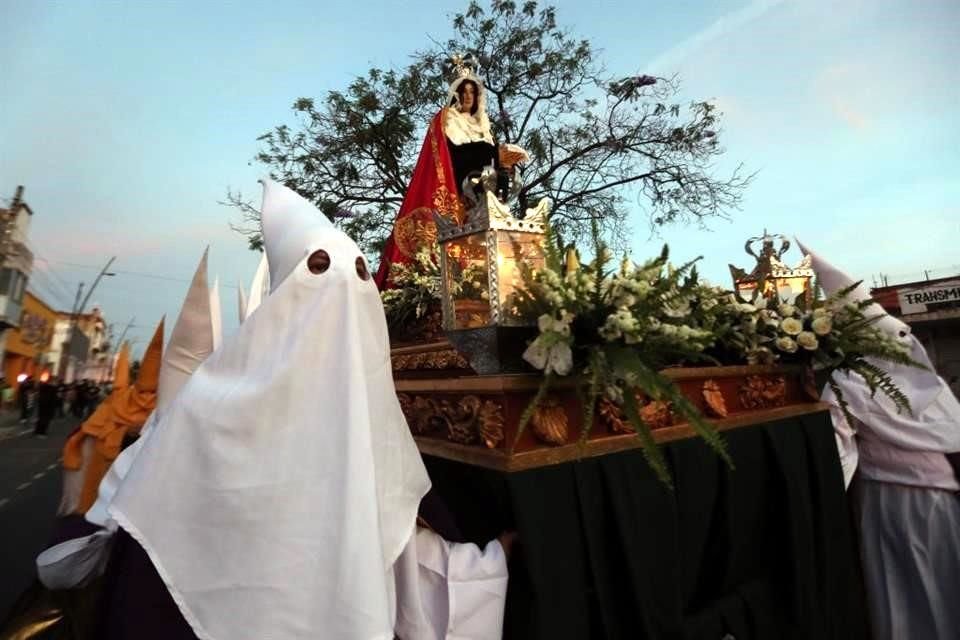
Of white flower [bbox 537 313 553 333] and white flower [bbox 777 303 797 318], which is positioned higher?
white flower [bbox 777 303 797 318]

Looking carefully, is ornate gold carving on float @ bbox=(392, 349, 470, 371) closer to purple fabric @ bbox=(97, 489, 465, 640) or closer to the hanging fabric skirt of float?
purple fabric @ bbox=(97, 489, 465, 640)

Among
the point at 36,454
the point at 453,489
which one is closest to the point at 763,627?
the point at 453,489

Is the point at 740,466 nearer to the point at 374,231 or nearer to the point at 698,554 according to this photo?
the point at 698,554

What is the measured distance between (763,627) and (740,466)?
0.70 m

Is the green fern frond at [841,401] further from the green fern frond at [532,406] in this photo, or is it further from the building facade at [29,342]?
the building facade at [29,342]

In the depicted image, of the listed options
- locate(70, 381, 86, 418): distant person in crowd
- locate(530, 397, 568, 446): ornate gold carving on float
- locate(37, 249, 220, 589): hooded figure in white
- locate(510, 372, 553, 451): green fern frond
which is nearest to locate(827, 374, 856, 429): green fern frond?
A: locate(530, 397, 568, 446): ornate gold carving on float

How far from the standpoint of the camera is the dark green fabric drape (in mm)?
1715

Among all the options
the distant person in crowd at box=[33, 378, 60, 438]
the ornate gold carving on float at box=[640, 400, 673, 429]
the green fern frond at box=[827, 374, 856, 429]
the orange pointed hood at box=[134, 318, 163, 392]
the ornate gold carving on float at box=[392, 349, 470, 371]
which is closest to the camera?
the ornate gold carving on float at box=[640, 400, 673, 429]

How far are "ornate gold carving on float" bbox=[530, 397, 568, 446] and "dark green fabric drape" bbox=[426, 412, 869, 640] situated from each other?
0.10 m

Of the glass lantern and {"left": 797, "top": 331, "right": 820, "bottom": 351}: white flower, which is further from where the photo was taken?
{"left": 797, "top": 331, "right": 820, "bottom": 351}: white flower

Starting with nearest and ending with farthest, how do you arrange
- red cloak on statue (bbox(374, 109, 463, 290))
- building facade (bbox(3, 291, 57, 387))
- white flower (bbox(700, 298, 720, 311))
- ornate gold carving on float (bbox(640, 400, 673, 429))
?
ornate gold carving on float (bbox(640, 400, 673, 429)) < white flower (bbox(700, 298, 720, 311)) < red cloak on statue (bbox(374, 109, 463, 290)) < building facade (bbox(3, 291, 57, 387))

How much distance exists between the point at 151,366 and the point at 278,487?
3187mm

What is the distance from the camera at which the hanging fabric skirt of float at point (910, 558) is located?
2.89 m

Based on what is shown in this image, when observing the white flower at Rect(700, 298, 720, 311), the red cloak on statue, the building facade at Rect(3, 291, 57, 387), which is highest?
the building facade at Rect(3, 291, 57, 387)
